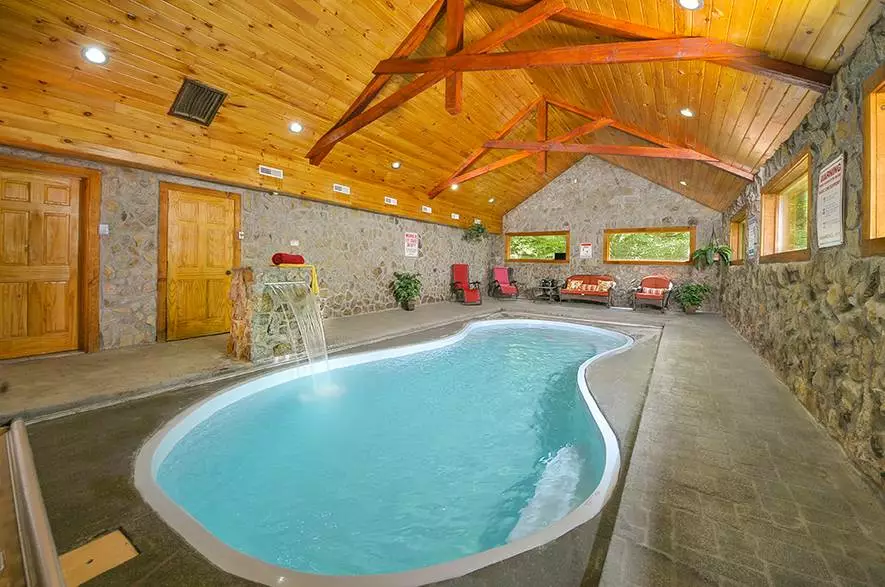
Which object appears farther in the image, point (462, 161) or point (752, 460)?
point (462, 161)

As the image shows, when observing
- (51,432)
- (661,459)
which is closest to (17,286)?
(51,432)

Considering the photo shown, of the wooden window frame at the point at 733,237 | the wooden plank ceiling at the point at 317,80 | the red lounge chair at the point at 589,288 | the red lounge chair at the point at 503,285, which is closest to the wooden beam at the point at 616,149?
the wooden plank ceiling at the point at 317,80

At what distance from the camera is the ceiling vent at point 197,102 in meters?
4.03

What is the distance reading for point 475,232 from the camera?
10.1 m

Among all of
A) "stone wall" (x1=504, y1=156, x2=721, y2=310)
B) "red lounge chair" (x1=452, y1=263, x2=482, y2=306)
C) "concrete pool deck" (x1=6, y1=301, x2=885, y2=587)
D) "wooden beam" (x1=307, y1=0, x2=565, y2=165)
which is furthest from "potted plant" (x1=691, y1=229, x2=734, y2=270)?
"wooden beam" (x1=307, y1=0, x2=565, y2=165)

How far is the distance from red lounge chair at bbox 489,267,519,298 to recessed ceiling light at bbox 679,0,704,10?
7.97m

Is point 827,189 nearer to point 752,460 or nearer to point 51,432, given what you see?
point 752,460

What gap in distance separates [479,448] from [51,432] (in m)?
2.80

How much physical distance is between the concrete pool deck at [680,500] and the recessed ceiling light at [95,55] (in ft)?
10.4

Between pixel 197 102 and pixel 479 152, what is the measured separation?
4866mm

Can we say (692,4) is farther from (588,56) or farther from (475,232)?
(475,232)

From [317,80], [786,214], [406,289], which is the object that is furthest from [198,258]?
[786,214]

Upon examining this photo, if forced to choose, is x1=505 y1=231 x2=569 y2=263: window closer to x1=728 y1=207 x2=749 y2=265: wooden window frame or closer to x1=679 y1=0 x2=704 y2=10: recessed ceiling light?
x1=728 y1=207 x2=749 y2=265: wooden window frame

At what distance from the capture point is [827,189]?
2535 millimetres
